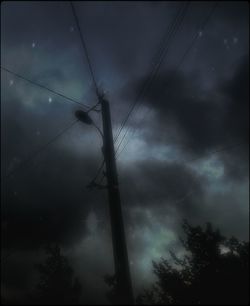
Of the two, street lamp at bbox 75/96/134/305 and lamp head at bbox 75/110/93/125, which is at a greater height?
lamp head at bbox 75/110/93/125

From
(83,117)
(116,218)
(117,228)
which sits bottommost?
(117,228)

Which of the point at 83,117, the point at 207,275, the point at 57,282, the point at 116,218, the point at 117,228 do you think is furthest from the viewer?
the point at 57,282

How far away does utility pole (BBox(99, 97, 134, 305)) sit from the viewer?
516 centimetres

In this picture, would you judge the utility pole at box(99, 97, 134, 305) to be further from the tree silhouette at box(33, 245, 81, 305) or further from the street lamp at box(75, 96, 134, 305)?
the tree silhouette at box(33, 245, 81, 305)

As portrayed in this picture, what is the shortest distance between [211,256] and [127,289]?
17482mm

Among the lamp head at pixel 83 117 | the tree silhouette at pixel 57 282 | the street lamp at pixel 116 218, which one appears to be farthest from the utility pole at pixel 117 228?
the tree silhouette at pixel 57 282

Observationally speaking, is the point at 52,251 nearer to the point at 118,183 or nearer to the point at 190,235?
the point at 190,235

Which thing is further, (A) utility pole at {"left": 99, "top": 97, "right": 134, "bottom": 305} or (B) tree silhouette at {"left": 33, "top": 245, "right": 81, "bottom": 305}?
(B) tree silhouette at {"left": 33, "top": 245, "right": 81, "bottom": 305}

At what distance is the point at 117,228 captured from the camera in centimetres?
582

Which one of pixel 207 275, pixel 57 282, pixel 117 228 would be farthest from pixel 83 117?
pixel 57 282

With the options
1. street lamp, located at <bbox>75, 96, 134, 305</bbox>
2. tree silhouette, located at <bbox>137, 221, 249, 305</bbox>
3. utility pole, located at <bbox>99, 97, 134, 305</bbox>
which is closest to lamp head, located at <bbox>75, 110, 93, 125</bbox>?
street lamp, located at <bbox>75, 96, 134, 305</bbox>

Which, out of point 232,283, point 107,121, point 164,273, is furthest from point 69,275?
point 107,121

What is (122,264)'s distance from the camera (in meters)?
5.41

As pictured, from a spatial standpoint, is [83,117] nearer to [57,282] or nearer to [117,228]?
[117,228]
